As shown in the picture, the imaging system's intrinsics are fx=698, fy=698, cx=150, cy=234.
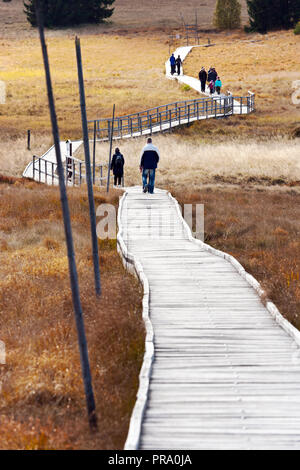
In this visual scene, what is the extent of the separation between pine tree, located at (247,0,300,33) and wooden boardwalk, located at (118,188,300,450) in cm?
7530

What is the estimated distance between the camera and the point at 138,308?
10406 mm

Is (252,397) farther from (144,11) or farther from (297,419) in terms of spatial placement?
(144,11)

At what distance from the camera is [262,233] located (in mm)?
16500

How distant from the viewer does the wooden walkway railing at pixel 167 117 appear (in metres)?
39.6

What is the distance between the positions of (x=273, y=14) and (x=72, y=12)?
26453mm

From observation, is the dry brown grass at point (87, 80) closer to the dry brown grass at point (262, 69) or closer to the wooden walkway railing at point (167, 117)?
the wooden walkway railing at point (167, 117)

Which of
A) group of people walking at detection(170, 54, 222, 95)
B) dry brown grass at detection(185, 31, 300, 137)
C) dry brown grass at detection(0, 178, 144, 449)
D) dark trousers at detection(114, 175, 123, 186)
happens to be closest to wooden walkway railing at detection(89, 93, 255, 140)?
dry brown grass at detection(185, 31, 300, 137)

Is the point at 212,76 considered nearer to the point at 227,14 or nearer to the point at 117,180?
the point at 117,180

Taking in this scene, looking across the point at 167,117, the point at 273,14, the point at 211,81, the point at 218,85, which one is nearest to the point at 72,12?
the point at 273,14

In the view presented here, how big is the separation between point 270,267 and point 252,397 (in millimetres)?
5961

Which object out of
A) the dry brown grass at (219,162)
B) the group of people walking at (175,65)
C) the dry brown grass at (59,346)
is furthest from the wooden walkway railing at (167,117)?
the dry brown grass at (59,346)

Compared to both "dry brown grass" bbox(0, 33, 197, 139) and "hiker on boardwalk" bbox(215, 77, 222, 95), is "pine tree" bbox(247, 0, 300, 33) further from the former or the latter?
"hiker on boardwalk" bbox(215, 77, 222, 95)

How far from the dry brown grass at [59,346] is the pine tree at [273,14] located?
73.4 meters
